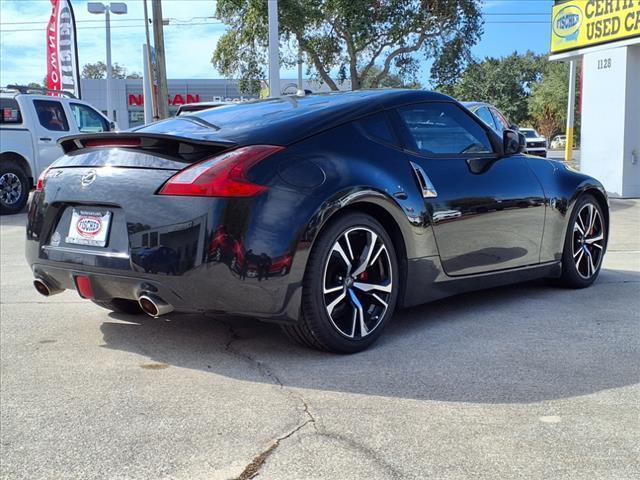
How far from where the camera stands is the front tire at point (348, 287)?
3643 millimetres

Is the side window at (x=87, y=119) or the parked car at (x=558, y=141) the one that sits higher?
the side window at (x=87, y=119)

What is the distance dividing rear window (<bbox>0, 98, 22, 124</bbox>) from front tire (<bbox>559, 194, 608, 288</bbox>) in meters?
10.2

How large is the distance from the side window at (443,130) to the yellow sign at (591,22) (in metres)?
9.69

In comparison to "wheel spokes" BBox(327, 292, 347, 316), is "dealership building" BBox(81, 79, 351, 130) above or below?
above

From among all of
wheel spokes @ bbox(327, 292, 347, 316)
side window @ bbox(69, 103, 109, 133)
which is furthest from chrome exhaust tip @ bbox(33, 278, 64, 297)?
side window @ bbox(69, 103, 109, 133)

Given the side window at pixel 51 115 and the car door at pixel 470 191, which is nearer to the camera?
the car door at pixel 470 191

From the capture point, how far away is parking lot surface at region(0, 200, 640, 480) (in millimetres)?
2627

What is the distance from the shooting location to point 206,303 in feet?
11.5

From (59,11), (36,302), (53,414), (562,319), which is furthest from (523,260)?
(59,11)

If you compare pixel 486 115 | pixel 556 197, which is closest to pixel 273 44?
pixel 486 115

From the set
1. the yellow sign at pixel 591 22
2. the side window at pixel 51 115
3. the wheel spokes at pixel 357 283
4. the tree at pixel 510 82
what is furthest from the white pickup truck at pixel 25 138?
the tree at pixel 510 82

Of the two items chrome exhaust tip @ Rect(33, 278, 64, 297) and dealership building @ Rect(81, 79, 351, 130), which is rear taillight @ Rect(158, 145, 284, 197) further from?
dealership building @ Rect(81, 79, 351, 130)

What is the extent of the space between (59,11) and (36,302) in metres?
22.0

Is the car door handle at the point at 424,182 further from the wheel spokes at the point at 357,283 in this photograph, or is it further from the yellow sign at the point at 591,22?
the yellow sign at the point at 591,22
